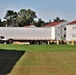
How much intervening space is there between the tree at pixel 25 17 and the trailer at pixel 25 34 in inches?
3019

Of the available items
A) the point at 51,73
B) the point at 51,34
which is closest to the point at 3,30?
the point at 51,34

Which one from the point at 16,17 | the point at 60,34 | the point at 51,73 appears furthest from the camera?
the point at 16,17

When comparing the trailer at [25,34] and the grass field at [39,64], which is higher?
the trailer at [25,34]

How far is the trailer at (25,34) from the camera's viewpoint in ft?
266

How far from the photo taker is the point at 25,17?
170 metres

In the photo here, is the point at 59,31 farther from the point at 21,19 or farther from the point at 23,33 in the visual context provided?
the point at 21,19

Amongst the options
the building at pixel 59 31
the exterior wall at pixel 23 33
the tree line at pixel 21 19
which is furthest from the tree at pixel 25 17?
the exterior wall at pixel 23 33

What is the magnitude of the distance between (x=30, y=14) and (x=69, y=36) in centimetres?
8216

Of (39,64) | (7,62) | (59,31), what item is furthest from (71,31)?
(39,64)

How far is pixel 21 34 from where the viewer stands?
8212cm

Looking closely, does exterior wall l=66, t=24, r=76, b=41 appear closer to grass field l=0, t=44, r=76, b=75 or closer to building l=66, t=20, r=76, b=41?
building l=66, t=20, r=76, b=41

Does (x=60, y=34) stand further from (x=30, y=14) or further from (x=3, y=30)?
(x=30, y=14)

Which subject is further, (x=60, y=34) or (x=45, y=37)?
(x=60, y=34)

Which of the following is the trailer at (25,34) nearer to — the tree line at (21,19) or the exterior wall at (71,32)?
the exterior wall at (71,32)
